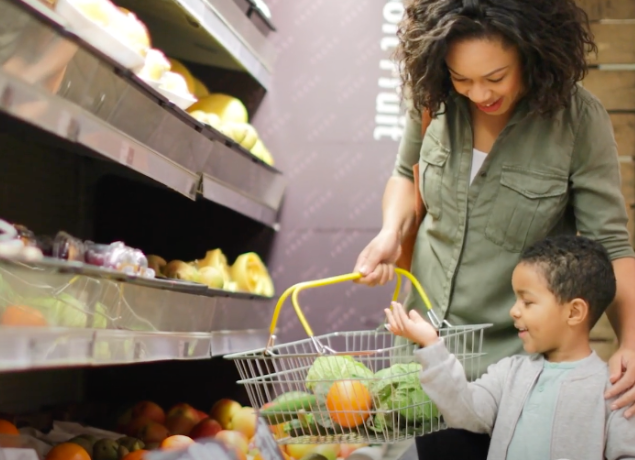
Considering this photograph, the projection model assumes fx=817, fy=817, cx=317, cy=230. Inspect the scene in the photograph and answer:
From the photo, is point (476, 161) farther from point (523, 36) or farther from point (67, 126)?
point (67, 126)

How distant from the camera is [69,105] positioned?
1.54 m

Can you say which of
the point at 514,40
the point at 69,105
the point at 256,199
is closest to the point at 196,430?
the point at 256,199

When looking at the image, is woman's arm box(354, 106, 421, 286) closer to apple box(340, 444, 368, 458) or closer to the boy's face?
the boy's face

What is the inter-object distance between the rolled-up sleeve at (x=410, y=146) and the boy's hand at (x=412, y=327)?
64cm

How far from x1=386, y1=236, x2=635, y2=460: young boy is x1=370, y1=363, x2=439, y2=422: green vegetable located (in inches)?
2.5

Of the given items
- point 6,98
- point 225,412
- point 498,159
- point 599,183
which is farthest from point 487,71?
point 225,412

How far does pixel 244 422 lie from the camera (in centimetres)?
277

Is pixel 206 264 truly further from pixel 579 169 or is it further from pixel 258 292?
pixel 579 169

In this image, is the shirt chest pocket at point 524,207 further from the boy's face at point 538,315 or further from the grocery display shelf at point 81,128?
the grocery display shelf at point 81,128

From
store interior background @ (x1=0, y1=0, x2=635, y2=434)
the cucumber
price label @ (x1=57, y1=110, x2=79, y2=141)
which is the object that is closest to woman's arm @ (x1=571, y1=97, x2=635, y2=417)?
the cucumber

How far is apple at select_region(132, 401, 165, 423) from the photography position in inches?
103

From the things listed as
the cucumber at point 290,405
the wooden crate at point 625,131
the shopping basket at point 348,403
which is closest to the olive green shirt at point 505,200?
the shopping basket at point 348,403

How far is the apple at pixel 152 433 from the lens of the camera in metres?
2.41

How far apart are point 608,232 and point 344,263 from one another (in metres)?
1.45
